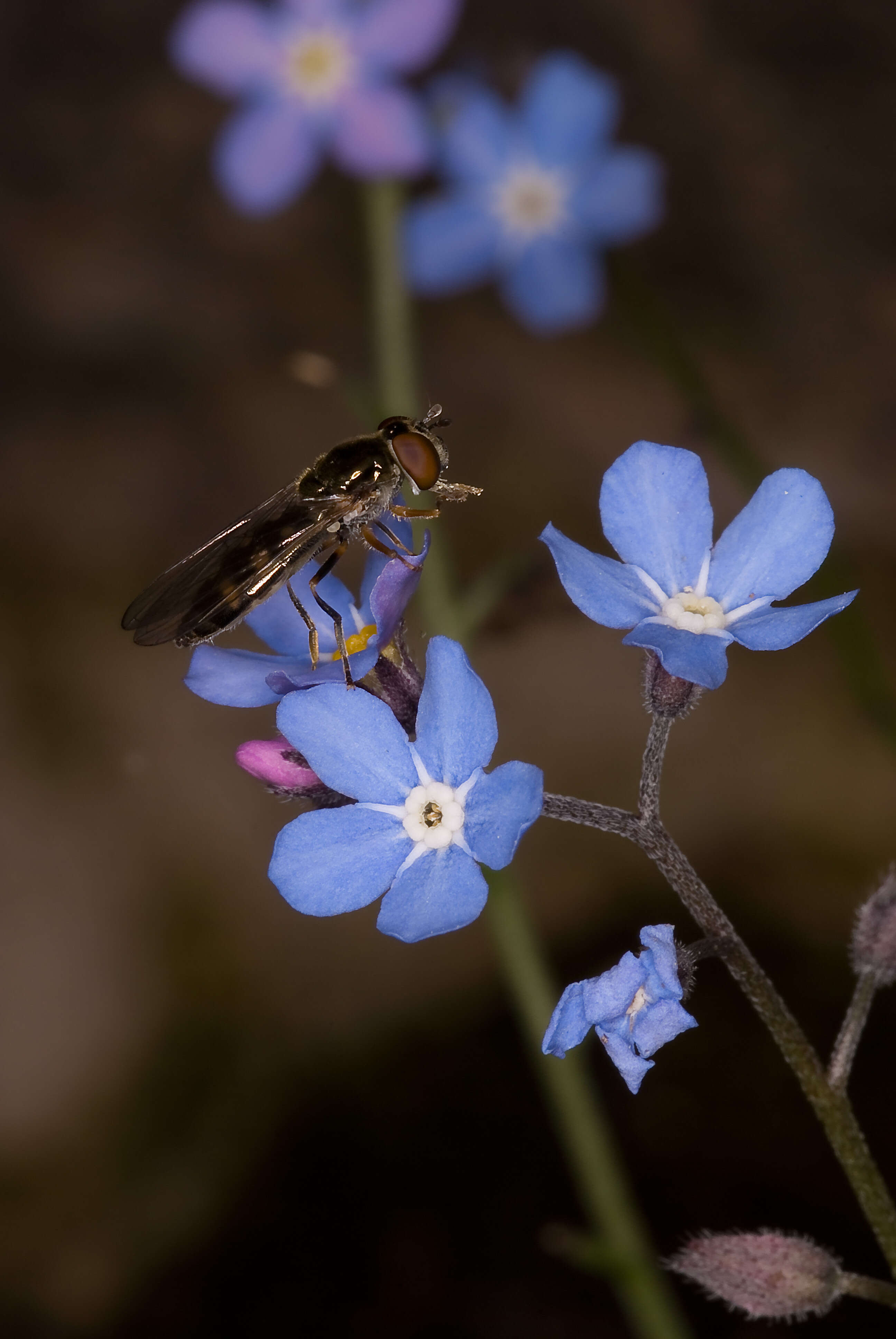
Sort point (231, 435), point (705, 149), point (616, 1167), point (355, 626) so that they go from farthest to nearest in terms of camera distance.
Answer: point (705, 149) → point (231, 435) → point (616, 1167) → point (355, 626)

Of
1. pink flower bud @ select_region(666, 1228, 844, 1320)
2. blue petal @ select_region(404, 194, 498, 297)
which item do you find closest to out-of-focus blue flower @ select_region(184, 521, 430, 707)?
pink flower bud @ select_region(666, 1228, 844, 1320)

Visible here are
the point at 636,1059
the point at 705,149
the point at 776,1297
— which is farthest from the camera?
the point at 705,149

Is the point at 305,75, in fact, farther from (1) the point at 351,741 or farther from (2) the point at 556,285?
(1) the point at 351,741

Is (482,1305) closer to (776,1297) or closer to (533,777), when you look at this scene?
(776,1297)

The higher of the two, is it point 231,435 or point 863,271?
point 231,435

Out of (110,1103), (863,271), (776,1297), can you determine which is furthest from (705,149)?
(776,1297)

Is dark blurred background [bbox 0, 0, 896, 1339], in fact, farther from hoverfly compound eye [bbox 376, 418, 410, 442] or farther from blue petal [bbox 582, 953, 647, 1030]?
blue petal [bbox 582, 953, 647, 1030]

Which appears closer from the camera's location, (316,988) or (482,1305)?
(482,1305)
